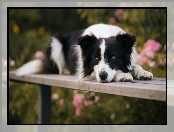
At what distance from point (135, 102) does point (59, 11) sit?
125 cm

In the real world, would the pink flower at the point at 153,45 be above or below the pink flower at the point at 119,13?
below

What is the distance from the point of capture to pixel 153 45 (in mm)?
3824

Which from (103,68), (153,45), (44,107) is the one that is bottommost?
(44,107)

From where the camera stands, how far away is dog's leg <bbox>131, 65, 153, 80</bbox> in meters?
3.03

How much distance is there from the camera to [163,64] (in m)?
3.72

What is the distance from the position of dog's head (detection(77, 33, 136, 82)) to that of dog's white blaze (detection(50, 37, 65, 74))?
73 cm

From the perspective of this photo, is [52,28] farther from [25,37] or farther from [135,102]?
[135,102]

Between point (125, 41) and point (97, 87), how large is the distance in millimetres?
410

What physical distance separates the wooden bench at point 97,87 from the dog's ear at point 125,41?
0.91 ft

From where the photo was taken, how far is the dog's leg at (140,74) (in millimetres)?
3029

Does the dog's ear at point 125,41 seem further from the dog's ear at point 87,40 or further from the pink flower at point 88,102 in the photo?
the pink flower at point 88,102

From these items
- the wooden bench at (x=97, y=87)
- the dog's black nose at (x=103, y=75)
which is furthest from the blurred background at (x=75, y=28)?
the dog's black nose at (x=103, y=75)

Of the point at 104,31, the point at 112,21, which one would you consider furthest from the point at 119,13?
the point at 104,31

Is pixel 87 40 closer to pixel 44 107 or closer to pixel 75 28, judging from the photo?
pixel 44 107
